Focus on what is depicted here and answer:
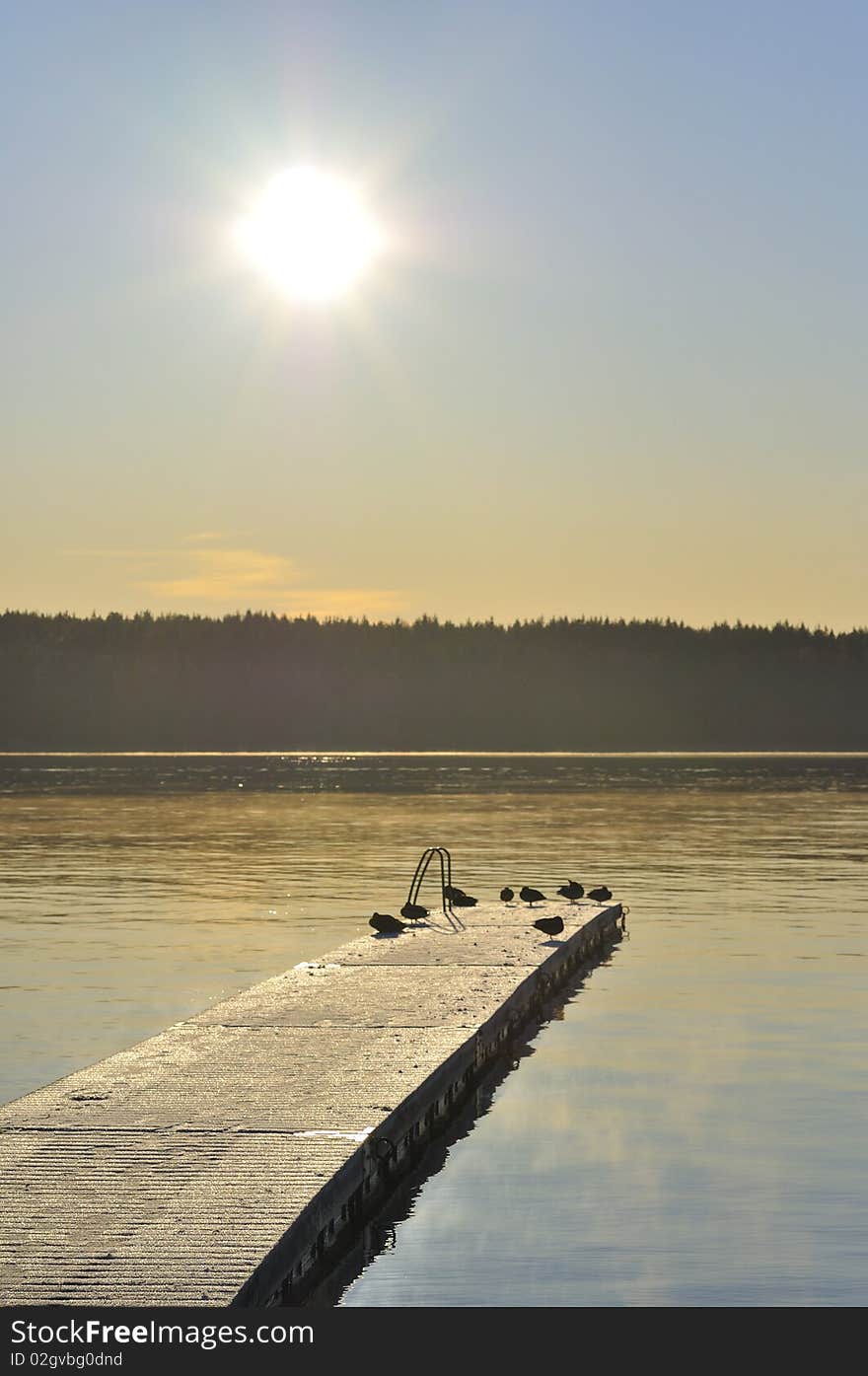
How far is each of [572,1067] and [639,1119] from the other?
3511 millimetres

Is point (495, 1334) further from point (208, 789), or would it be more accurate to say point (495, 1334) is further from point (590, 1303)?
point (208, 789)

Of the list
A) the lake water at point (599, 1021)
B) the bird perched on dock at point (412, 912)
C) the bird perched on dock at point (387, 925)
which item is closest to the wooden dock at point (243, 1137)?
the lake water at point (599, 1021)

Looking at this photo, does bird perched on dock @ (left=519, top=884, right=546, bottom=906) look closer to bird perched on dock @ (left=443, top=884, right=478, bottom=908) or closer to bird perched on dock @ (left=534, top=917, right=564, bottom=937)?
bird perched on dock @ (left=443, top=884, right=478, bottom=908)

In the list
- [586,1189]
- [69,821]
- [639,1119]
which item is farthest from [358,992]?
[69,821]

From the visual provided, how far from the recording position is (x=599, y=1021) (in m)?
25.4

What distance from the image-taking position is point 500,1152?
17.5 m

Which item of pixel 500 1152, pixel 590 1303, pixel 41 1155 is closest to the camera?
pixel 590 1303

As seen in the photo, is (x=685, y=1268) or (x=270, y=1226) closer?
(x=270, y=1226)

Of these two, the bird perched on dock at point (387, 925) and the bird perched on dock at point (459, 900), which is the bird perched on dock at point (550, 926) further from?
the bird perched on dock at point (459, 900)

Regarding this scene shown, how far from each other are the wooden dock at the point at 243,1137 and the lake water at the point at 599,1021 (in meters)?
0.73

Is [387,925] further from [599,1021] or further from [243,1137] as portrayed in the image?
[243,1137]

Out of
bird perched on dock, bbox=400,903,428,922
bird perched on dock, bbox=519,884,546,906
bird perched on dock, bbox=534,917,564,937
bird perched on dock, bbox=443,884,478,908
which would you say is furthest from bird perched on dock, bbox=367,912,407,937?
bird perched on dock, bbox=519,884,546,906

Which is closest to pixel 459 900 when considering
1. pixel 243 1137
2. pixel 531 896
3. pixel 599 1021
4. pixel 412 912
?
pixel 531 896

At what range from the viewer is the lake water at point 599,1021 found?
45.3ft
